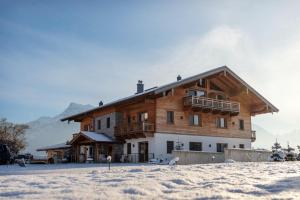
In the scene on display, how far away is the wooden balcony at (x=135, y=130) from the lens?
29.9m

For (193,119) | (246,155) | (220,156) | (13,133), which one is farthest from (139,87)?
(13,133)

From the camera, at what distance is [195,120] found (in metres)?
33.1

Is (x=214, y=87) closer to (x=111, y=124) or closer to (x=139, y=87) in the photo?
(x=139, y=87)

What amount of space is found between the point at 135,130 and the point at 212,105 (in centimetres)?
717

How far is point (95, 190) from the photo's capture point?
26.8 feet

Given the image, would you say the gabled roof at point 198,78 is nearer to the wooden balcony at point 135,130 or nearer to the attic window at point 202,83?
the attic window at point 202,83

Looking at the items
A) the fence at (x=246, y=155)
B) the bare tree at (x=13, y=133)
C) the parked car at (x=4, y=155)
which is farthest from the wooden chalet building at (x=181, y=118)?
the bare tree at (x=13, y=133)

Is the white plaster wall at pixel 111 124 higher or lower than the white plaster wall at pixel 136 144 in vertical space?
higher

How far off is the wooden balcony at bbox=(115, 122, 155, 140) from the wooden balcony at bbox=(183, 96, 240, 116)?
→ 3962 millimetres

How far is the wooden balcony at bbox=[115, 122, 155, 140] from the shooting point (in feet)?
98.1

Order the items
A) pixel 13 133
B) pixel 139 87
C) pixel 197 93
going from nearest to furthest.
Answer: pixel 197 93 → pixel 139 87 → pixel 13 133

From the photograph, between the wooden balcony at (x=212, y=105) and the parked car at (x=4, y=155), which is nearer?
the parked car at (x=4, y=155)

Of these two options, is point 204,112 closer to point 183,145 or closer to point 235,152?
point 183,145

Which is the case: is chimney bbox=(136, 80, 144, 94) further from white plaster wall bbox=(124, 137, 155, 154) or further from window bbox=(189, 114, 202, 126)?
window bbox=(189, 114, 202, 126)
